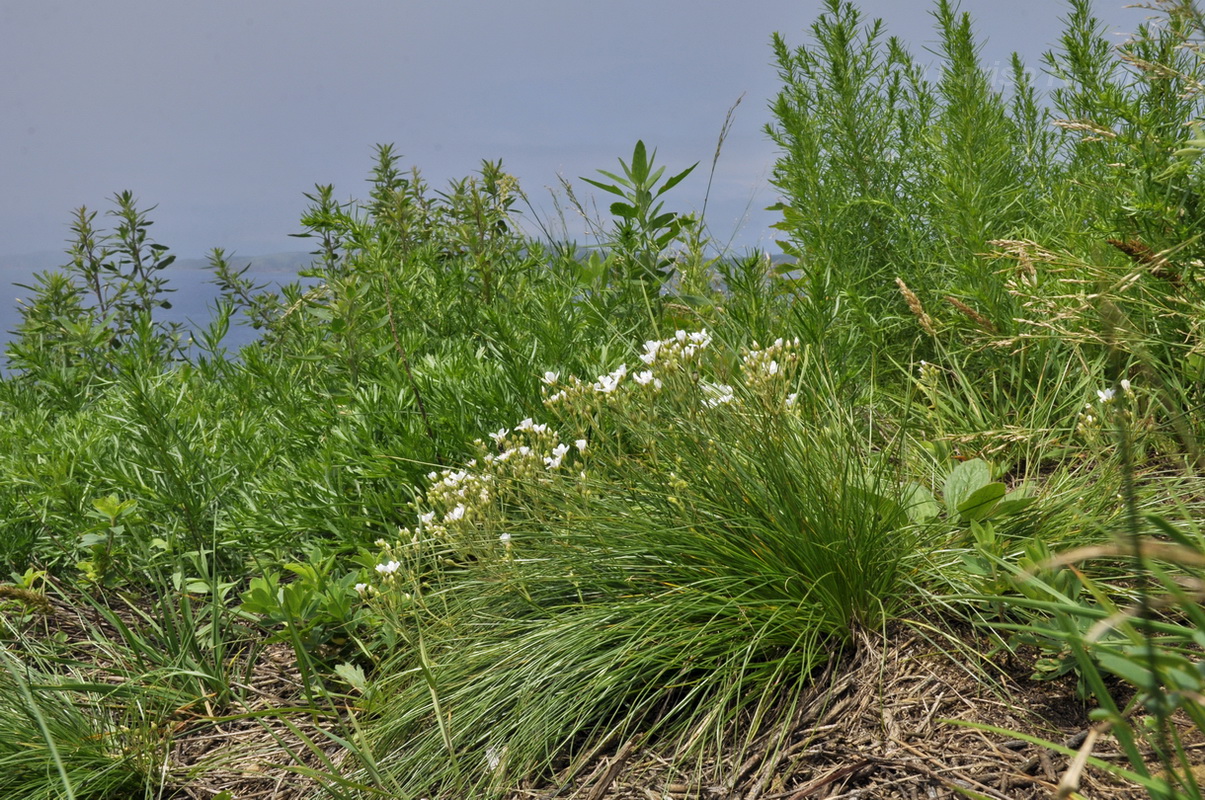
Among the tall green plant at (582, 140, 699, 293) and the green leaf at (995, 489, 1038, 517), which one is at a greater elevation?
the tall green plant at (582, 140, 699, 293)

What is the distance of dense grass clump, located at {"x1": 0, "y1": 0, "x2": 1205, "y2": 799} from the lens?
2055mm

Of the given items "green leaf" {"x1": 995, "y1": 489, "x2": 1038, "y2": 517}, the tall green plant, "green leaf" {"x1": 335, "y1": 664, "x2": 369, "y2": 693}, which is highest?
the tall green plant

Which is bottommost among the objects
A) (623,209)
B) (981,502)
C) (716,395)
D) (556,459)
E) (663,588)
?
(663,588)

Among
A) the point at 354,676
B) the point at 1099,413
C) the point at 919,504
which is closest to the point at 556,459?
the point at 354,676

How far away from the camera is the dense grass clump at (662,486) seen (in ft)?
6.74

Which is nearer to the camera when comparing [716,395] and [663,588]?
[663,588]

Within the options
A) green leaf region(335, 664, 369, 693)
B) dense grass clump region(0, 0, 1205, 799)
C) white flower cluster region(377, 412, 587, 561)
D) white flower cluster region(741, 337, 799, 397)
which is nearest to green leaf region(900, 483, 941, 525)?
dense grass clump region(0, 0, 1205, 799)

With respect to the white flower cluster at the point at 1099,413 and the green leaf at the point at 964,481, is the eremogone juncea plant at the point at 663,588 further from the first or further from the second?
the white flower cluster at the point at 1099,413

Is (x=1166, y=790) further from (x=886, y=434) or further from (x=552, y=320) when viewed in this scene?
(x=552, y=320)

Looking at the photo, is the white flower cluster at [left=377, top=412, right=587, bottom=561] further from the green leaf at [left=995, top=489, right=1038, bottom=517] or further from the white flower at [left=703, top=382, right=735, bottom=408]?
the green leaf at [left=995, top=489, right=1038, bottom=517]

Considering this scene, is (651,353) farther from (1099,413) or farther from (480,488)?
(1099,413)

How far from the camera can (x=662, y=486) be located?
2389 millimetres

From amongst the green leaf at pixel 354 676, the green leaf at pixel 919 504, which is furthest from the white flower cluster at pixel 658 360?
the green leaf at pixel 354 676

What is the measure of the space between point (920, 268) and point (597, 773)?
2.74 metres
